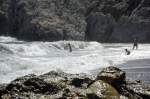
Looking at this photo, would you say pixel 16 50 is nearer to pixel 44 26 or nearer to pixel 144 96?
pixel 44 26

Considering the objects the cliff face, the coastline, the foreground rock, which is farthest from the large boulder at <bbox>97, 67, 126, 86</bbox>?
the cliff face

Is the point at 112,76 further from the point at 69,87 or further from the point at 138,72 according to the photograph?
the point at 138,72

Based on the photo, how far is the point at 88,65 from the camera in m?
27.8

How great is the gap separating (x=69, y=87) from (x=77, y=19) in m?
56.4

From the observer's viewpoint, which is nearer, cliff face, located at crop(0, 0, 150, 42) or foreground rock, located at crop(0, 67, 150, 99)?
foreground rock, located at crop(0, 67, 150, 99)

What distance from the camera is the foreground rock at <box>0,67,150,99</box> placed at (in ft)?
23.5

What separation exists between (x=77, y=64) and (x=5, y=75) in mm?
7143

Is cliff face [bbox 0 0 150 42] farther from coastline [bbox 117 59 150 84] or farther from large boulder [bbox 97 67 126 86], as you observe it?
large boulder [bbox 97 67 126 86]

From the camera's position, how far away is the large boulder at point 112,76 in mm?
7547

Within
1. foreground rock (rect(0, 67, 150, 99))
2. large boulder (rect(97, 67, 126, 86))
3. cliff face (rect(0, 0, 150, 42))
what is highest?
large boulder (rect(97, 67, 126, 86))

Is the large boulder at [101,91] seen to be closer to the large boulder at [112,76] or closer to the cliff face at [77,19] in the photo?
the large boulder at [112,76]

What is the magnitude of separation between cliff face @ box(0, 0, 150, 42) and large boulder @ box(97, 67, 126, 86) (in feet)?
158

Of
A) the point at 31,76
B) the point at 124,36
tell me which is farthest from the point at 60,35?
the point at 31,76

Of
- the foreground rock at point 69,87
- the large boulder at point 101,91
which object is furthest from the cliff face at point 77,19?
the large boulder at point 101,91
